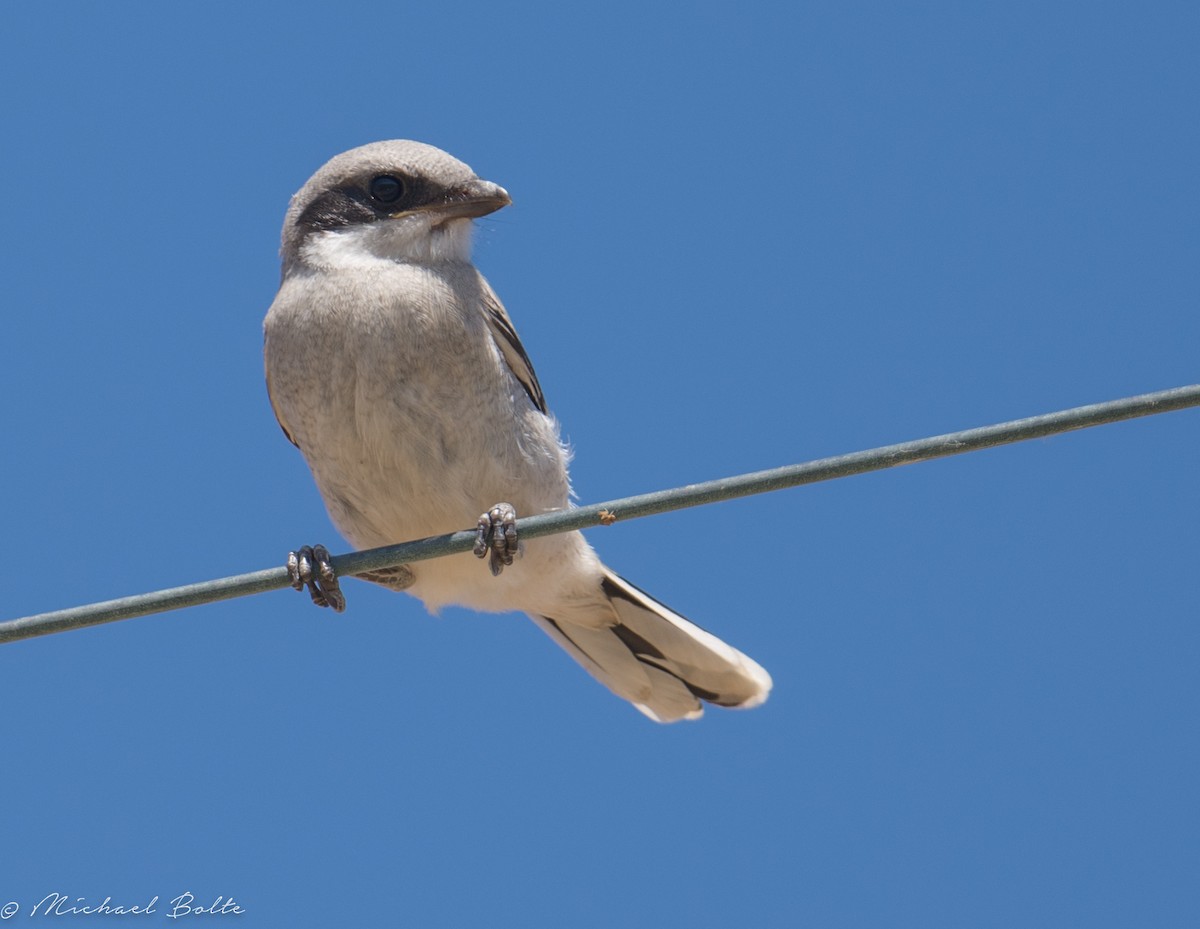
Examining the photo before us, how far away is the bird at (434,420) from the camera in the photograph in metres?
5.83

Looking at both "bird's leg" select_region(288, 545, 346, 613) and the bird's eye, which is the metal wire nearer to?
"bird's leg" select_region(288, 545, 346, 613)

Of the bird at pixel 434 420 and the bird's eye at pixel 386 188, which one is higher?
the bird's eye at pixel 386 188

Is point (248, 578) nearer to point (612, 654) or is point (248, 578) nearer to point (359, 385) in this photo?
point (359, 385)

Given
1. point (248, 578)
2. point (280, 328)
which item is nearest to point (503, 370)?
point (280, 328)

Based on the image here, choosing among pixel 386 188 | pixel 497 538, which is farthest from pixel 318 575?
pixel 386 188

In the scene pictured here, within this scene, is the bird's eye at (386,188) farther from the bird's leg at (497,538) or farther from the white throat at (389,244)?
the bird's leg at (497,538)

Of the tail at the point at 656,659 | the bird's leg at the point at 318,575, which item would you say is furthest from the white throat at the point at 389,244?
the tail at the point at 656,659

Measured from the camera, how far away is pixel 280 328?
240 inches

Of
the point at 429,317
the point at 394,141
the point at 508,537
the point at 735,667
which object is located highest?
the point at 394,141

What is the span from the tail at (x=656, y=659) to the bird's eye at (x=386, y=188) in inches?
71.8

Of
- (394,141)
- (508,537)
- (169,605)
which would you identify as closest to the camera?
(169,605)

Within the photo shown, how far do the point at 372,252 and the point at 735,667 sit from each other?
2365 millimetres

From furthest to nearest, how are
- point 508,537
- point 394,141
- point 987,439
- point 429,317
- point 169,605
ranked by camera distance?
point 394,141, point 429,317, point 508,537, point 169,605, point 987,439

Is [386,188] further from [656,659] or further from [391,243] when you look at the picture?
[656,659]
